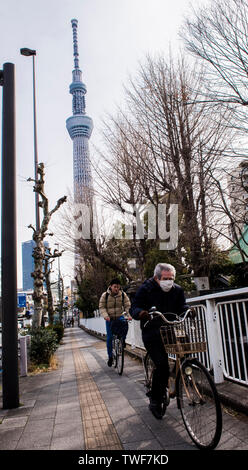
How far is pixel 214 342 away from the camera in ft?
15.7

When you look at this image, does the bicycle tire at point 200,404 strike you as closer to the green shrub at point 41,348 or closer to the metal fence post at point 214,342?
the metal fence post at point 214,342

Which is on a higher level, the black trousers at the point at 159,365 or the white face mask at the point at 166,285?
the white face mask at the point at 166,285

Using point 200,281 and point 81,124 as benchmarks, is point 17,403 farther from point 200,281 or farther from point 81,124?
point 81,124

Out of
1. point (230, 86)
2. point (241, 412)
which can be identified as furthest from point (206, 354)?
point (230, 86)

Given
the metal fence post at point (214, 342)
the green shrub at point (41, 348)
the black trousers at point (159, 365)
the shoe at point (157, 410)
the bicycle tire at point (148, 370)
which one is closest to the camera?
the black trousers at point (159, 365)

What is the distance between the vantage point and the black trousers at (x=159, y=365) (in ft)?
12.6

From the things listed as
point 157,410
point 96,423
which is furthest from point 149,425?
point 96,423

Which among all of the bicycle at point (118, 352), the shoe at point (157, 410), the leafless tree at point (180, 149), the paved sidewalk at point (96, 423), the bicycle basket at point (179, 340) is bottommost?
the paved sidewalk at point (96, 423)

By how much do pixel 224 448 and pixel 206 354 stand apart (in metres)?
2.01

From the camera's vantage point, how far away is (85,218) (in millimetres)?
21953

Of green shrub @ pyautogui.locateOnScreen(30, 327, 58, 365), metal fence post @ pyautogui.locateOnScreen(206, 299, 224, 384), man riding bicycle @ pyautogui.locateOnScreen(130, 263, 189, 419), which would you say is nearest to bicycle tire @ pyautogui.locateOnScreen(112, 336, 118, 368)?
green shrub @ pyautogui.locateOnScreen(30, 327, 58, 365)

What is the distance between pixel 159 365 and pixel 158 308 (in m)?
0.57

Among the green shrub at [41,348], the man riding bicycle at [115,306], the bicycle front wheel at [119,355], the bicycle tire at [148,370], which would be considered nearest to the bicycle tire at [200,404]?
the bicycle tire at [148,370]
